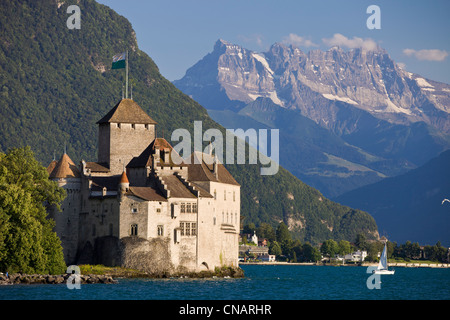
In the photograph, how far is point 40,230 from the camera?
10031 cm

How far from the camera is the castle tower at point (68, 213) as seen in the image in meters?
120

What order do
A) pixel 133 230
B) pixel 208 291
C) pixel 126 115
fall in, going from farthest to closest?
pixel 126 115
pixel 133 230
pixel 208 291

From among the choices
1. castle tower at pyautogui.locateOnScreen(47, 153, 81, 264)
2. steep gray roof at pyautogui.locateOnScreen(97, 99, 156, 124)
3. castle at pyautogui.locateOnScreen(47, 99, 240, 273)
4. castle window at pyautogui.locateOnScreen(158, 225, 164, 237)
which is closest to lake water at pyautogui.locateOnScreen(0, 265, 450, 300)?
castle at pyautogui.locateOnScreen(47, 99, 240, 273)

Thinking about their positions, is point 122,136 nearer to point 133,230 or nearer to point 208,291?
point 133,230

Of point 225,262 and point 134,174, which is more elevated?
point 134,174

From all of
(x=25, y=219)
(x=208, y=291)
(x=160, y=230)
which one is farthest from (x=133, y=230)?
(x=208, y=291)

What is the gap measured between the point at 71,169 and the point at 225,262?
23541 millimetres

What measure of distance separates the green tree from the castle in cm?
766

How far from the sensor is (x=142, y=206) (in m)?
111

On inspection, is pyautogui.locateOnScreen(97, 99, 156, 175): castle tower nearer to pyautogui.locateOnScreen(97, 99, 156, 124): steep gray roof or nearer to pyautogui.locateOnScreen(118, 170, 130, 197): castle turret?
pyautogui.locateOnScreen(97, 99, 156, 124): steep gray roof

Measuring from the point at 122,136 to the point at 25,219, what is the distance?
30.0m

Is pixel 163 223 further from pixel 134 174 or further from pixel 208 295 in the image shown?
pixel 208 295
